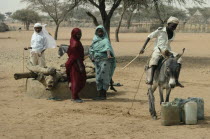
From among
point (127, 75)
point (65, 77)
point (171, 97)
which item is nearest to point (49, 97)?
point (65, 77)

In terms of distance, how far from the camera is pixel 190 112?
284 inches

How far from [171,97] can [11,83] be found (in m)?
4.98

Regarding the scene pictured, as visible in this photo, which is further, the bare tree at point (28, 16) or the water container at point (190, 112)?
the bare tree at point (28, 16)

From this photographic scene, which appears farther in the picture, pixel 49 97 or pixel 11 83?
pixel 11 83

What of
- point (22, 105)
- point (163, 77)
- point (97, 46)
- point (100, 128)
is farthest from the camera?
point (97, 46)

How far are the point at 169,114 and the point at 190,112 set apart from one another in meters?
0.36

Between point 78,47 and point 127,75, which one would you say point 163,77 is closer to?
point 78,47

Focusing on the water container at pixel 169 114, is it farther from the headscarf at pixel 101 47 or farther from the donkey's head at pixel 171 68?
the headscarf at pixel 101 47

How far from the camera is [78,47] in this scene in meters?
9.59

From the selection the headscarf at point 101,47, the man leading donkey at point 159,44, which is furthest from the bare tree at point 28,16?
the man leading donkey at point 159,44

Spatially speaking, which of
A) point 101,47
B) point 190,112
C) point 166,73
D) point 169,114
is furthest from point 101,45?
point 190,112

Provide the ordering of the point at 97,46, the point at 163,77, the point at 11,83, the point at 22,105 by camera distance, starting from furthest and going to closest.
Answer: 1. the point at 11,83
2. the point at 97,46
3. the point at 22,105
4. the point at 163,77

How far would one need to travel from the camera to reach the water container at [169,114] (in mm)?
7152

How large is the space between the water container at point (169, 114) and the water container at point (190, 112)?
149mm
